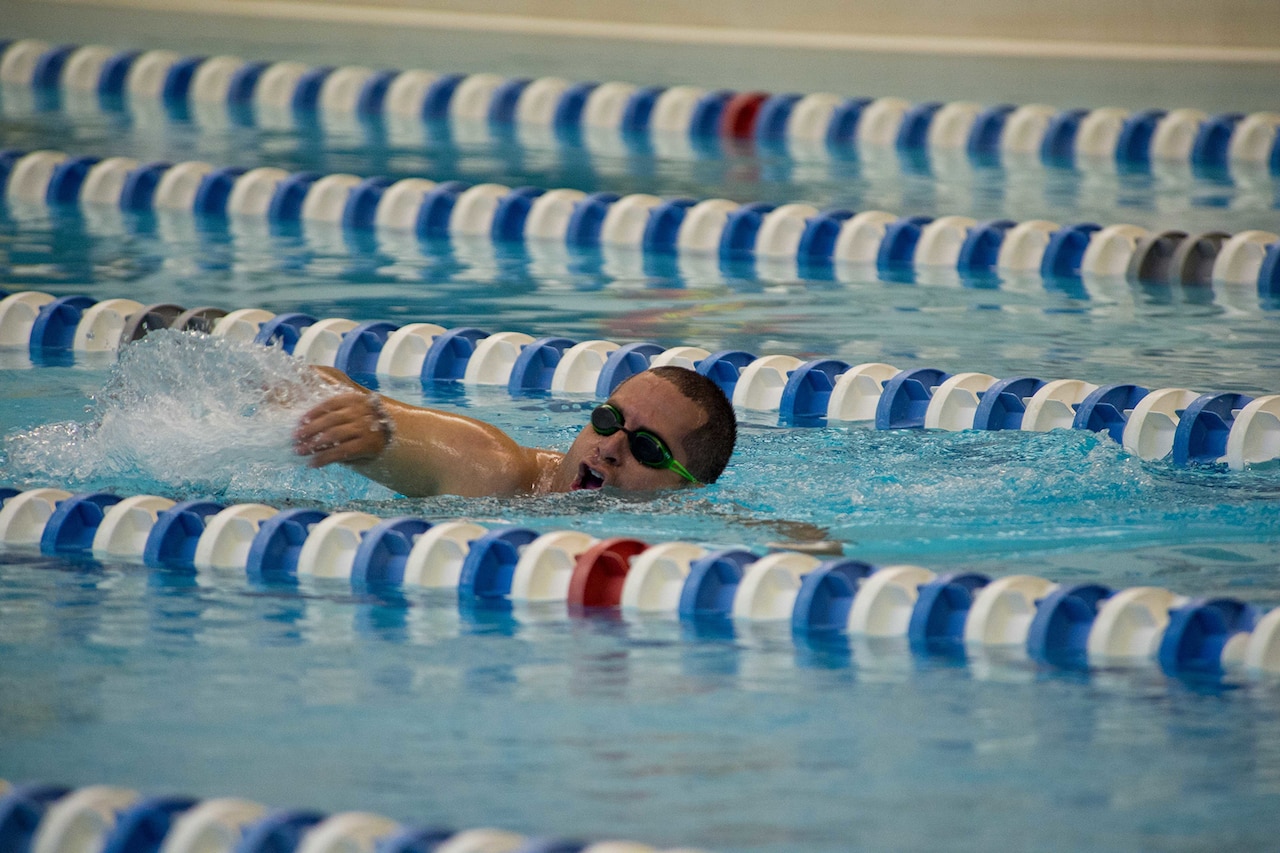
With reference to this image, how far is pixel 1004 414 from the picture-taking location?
4.53 meters

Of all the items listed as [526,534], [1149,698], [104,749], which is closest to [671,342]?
[526,534]

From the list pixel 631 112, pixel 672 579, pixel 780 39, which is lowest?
pixel 672 579

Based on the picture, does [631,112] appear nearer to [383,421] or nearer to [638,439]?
[638,439]

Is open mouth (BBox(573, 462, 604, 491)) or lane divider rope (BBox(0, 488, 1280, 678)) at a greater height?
open mouth (BBox(573, 462, 604, 491))

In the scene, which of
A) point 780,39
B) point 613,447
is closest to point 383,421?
point 613,447

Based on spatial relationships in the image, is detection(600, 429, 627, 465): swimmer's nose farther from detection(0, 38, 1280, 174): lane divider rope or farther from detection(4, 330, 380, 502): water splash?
detection(0, 38, 1280, 174): lane divider rope

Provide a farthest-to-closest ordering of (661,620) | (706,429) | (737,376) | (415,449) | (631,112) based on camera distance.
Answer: (631,112) → (737,376) → (706,429) → (415,449) → (661,620)

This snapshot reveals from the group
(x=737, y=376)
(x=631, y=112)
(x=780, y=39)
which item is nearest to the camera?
(x=737, y=376)

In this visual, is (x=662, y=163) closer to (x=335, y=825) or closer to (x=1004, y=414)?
(x=1004, y=414)

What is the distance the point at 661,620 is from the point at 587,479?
21.4 inches

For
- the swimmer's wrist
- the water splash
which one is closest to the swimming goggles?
the swimmer's wrist

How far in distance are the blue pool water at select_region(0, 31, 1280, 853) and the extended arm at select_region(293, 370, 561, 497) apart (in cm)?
6

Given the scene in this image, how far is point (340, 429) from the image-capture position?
3477mm

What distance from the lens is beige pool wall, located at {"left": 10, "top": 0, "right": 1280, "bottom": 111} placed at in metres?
9.72
